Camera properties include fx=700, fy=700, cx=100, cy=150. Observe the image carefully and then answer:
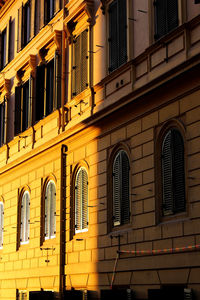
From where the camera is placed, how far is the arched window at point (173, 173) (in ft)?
53.0

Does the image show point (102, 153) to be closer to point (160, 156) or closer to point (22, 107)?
point (160, 156)

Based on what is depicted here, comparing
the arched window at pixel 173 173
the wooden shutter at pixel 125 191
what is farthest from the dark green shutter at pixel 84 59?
the arched window at pixel 173 173

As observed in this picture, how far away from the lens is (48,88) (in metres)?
24.7

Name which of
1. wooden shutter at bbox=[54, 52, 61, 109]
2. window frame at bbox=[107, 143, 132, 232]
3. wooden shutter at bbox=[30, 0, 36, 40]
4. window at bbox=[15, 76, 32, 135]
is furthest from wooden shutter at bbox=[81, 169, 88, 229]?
wooden shutter at bbox=[30, 0, 36, 40]

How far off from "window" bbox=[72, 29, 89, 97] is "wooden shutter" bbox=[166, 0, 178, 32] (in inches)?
196

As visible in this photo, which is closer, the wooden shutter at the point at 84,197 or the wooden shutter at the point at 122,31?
the wooden shutter at the point at 122,31

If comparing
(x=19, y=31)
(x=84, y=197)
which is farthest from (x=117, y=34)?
(x=19, y=31)

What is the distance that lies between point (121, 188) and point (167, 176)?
7.92 feet

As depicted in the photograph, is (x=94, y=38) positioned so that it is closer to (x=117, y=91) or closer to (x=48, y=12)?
(x=117, y=91)

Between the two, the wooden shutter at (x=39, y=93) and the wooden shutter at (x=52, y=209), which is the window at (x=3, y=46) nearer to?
the wooden shutter at (x=39, y=93)

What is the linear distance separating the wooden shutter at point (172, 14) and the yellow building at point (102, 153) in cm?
4

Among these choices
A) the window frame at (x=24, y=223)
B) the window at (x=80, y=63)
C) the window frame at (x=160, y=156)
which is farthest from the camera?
the window frame at (x=24, y=223)

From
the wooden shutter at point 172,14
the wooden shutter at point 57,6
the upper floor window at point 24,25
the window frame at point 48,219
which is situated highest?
the upper floor window at point 24,25

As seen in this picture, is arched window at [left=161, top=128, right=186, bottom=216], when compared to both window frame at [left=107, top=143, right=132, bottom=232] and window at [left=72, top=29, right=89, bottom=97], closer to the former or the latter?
window frame at [left=107, top=143, right=132, bottom=232]
